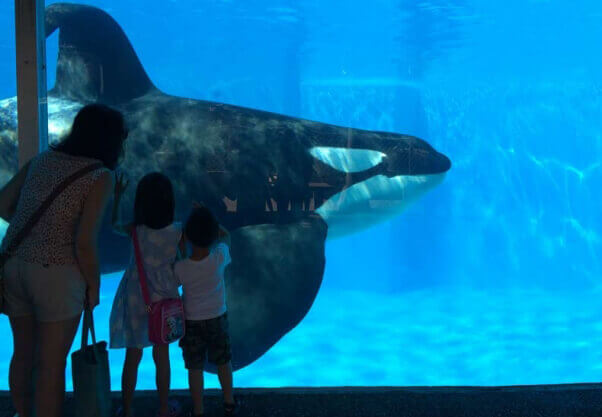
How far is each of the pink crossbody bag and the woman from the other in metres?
0.36

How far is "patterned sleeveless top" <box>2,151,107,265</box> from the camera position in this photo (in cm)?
238

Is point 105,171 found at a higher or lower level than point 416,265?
higher

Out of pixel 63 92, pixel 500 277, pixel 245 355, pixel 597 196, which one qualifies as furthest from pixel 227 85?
pixel 597 196

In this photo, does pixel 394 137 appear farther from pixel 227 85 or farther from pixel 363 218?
pixel 227 85

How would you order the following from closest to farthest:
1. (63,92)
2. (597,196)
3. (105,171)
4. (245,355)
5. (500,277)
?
(105,171) < (245,355) < (63,92) < (500,277) < (597,196)

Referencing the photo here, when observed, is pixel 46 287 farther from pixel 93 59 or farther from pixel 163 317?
pixel 93 59

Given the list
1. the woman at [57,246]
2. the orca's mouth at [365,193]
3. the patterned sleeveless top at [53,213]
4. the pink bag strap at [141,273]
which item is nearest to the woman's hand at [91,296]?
the woman at [57,246]

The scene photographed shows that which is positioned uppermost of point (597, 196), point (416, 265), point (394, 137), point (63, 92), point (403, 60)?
point (403, 60)

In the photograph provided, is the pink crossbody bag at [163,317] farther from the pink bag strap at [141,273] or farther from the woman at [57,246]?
the woman at [57,246]

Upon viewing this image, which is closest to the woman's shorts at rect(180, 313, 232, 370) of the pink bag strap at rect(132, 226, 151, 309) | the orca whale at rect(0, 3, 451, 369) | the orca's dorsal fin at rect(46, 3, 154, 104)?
the pink bag strap at rect(132, 226, 151, 309)

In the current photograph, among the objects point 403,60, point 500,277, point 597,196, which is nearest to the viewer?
point 403,60

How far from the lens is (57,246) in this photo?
2.39m

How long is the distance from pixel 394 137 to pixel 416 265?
5.18 m

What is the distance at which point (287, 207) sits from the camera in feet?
16.5
